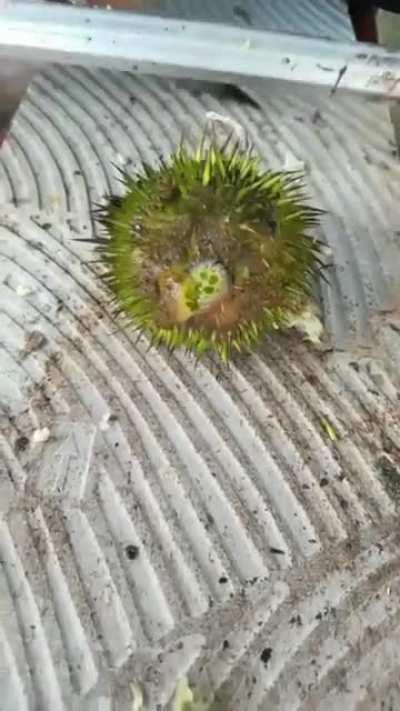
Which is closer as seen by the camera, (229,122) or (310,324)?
(310,324)

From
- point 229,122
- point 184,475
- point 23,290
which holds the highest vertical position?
point 229,122

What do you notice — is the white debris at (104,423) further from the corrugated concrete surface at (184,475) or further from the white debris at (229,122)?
the white debris at (229,122)

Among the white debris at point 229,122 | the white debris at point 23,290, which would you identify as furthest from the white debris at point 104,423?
the white debris at point 229,122

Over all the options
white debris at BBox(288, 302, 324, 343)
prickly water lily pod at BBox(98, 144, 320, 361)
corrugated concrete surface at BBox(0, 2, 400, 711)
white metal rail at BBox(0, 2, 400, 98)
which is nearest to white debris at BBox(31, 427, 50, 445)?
corrugated concrete surface at BBox(0, 2, 400, 711)

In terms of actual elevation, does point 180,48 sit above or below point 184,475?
above

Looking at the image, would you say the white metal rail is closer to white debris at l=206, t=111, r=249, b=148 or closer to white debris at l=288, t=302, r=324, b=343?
white debris at l=206, t=111, r=249, b=148

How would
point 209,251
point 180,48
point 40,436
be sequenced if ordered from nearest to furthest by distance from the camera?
point 209,251 < point 40,436 < point 180,48

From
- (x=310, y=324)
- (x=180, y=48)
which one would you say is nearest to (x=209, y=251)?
(x=310, y=324)

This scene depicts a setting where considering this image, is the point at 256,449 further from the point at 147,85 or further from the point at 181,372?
the point at 147,85

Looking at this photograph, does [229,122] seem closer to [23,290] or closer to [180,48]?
[180,48]
